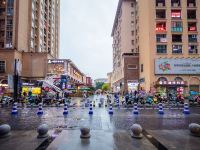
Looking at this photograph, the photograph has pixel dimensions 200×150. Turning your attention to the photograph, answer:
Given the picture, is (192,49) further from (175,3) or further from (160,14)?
(175,3)

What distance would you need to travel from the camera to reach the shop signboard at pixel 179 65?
163 feet

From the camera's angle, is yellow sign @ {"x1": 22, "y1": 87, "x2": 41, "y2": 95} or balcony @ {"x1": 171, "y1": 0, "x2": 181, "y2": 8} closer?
yellow sign @ {"x1": 22, "y1": 87, "x2": 41, "y2": 95}

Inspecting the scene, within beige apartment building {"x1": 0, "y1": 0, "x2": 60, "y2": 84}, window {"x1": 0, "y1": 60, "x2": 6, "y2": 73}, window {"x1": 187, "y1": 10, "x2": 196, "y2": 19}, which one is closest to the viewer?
window {"x1": 0, "y1": 60, "x2": 6, "y2": 73}

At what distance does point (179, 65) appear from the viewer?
5006cm

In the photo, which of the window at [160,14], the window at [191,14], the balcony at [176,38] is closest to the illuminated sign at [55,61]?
the window at [160,14]

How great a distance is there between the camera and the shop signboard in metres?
49.7

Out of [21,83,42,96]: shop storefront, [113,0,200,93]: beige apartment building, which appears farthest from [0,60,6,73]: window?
[113,0,200,93]: beige apartment building

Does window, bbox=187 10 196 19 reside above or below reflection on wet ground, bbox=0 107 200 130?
above

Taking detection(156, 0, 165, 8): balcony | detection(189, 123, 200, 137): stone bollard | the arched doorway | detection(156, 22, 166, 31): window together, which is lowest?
detection(189, 123, 200, 137): stone bollard

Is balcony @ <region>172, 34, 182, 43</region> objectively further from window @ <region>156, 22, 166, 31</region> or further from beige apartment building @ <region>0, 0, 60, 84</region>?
beige apartment building @ <region>0, 0, 60, 84</region>

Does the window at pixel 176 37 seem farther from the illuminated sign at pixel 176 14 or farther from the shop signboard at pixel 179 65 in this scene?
the shop signboard at pixel 179 65

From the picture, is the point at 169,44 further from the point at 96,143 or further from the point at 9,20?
the point at 96,143

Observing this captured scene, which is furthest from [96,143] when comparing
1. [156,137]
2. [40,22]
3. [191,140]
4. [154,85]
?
[40,22]

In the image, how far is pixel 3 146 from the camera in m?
8.65
